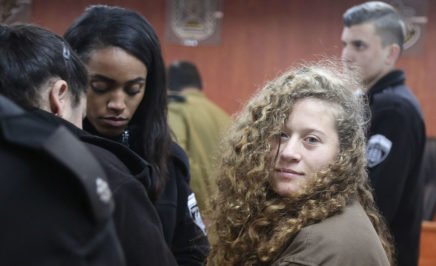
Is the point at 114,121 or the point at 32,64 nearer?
the point at 32,64

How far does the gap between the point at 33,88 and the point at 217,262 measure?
590 millimetres

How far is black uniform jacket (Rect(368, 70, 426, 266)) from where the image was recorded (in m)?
2.58

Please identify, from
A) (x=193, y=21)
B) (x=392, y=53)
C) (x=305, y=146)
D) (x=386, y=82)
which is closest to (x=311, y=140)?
(x=305, y=146)

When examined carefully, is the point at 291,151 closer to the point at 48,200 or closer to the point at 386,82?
the point at 48,200

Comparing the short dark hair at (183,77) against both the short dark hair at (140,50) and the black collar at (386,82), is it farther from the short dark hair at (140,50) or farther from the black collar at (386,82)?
the short dark hair at (140,50)

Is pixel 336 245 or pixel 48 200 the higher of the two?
pixel 48 200

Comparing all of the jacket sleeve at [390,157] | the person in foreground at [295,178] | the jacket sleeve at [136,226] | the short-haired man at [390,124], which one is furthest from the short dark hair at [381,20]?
the jacket sleeve at [136,226]

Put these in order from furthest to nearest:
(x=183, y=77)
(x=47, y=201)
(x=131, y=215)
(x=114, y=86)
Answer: (x=183, y=77) → (x=114, y=86) → (x=131, y=215) → (x=47, y=201)

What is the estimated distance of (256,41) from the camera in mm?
6914

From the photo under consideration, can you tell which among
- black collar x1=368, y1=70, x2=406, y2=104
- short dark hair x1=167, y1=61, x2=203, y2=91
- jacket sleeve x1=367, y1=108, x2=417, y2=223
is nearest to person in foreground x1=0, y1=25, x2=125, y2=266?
jacket sleeve x1=367, y1=108, x2=417, y2=223

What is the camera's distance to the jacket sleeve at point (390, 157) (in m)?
2.57

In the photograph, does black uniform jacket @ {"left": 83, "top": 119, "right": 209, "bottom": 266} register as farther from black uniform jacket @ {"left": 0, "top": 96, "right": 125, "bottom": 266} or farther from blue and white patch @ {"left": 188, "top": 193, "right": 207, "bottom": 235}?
black uniform jacket @ {"left": 0, "top": 96, "right": 125, "bottom": 266}

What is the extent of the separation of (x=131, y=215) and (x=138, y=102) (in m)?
0.66

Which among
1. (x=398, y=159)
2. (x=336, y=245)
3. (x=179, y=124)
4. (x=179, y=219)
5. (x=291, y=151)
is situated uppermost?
(x=291, y=151)
